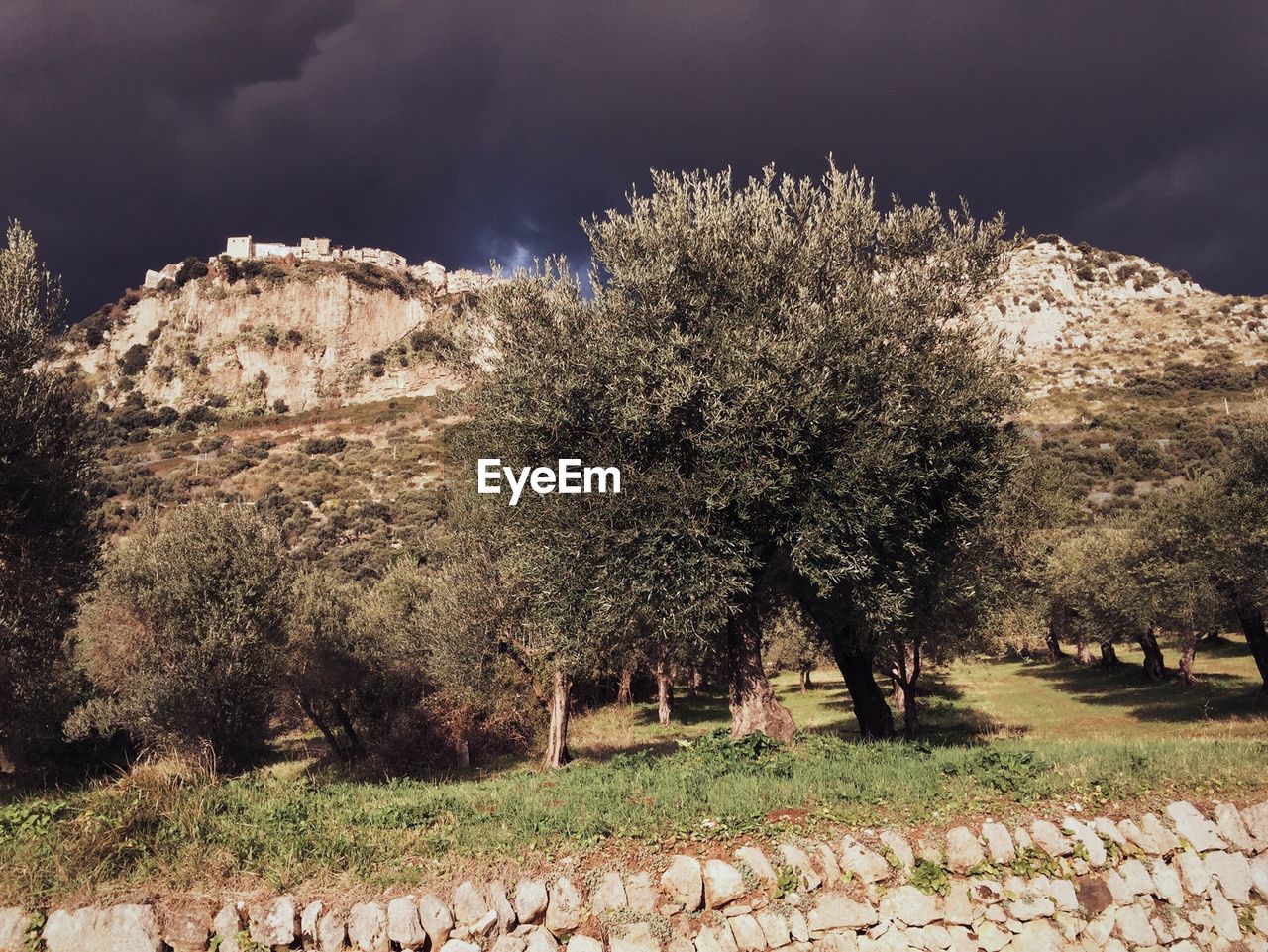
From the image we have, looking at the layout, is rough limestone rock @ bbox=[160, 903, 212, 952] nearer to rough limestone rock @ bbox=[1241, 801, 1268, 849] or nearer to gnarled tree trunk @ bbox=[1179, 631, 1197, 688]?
rough limestone rock @ bbox=[1241, 801, 1268, 849]

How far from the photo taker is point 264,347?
527 feet

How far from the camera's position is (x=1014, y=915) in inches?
355

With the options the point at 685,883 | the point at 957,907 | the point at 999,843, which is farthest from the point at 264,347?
the point at 957,907

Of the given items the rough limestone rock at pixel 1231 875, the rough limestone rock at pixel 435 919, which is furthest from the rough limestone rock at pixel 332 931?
the rough limestone rock at pixel 1231 875

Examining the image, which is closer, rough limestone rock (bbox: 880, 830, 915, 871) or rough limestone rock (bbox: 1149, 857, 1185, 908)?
rough limestone rock (bbox: 880, 830, 915, 871)

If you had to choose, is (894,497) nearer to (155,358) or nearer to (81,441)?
(81,441)

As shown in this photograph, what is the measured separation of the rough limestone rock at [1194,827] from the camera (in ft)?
33.8

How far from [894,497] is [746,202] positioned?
7.70 meters

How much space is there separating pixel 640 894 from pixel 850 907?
2.60m

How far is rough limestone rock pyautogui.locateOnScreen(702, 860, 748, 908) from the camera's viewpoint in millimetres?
8242

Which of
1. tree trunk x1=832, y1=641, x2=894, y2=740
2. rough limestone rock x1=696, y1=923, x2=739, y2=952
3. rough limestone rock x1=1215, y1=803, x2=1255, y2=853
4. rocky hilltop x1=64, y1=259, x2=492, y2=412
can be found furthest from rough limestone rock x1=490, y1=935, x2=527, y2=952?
rocky hilltop x1=64, y1=259, x2=492, y2=412

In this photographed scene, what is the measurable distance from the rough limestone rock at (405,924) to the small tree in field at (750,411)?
706 cm

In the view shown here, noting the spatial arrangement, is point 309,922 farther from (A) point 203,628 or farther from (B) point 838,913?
(A) point 203,628
